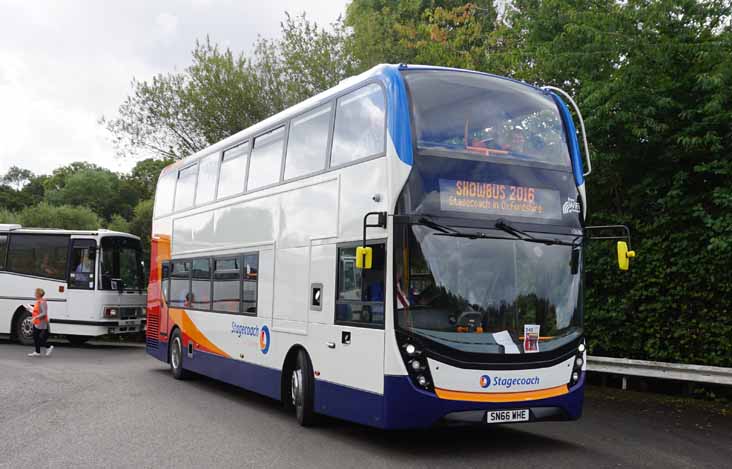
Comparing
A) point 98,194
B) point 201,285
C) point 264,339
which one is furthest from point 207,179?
point 98,194

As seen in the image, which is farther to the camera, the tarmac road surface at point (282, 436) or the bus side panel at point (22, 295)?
the bus side panel at point (22, 295)

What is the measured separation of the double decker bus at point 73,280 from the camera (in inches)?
945

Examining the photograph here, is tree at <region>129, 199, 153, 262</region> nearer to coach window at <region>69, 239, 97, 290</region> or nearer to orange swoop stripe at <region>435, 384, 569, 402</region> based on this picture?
coach window at <region>69, 239, 97, 290</region>

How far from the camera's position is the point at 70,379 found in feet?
52.3

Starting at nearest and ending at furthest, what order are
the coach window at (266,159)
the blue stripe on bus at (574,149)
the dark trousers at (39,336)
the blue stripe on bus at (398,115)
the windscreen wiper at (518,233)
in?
the blue stripe on bus at (398,115) → the windscreen wiper at (518,233) → the blue stripe on bus at (574,149) → the coach window at (266,159) → the dark trousers at (39,336)

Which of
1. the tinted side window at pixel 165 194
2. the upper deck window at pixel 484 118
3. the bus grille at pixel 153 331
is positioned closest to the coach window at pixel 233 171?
the tinted side window at pixel 165 194

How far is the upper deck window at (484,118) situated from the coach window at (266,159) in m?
3.46

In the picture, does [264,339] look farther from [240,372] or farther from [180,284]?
[180,284]

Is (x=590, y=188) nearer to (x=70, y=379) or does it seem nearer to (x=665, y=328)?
(x=665, y=328)

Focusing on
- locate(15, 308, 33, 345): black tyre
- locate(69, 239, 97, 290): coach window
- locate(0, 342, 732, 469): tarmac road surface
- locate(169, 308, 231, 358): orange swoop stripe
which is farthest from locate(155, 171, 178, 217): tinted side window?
locate(15, 308, 33, 345): black tyre

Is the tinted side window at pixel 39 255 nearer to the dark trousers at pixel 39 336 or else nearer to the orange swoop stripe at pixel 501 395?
the dark trousers at pixel 39 336

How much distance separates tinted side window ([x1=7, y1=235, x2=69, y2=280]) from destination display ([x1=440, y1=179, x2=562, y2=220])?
18.3 m

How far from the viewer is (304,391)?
10.6m

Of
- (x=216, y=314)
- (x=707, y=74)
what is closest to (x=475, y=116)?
(x=707, y=74)
